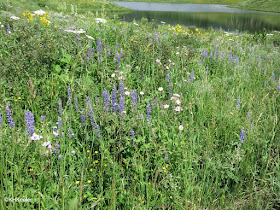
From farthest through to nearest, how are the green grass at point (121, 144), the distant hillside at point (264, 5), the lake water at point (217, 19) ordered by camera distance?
the distant hillside at point (264, 5) < the lake water at point (217, 19) < the green grass at point (121, 144)

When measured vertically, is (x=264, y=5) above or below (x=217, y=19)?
above

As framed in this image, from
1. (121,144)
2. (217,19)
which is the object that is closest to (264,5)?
(217,19)

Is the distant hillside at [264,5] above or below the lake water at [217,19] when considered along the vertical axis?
above

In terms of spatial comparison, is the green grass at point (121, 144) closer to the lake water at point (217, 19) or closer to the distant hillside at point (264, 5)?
the lake water at point (217, 19)

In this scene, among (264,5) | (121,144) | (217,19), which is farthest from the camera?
(264,5)

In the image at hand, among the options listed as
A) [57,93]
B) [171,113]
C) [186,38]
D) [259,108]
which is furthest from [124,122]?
[186,38]

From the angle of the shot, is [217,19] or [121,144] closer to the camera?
[121,144]

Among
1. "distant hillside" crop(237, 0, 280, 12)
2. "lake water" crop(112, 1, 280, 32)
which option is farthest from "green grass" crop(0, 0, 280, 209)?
"distant hillside" crop(237, 0, 280, 12)

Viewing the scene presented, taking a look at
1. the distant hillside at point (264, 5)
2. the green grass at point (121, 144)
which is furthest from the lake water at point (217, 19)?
the distant hillside at point (264, 5)

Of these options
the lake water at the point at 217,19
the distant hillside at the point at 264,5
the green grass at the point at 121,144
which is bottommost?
the green grass at the point at 121,144

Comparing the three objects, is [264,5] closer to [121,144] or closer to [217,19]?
[217,19]

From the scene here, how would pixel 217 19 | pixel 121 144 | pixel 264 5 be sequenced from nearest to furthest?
pixel 121 144 → pixel 217 19 → pixel 264 5

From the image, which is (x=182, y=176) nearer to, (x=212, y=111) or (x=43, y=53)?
(x=212, y=111)

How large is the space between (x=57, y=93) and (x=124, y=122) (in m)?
1.22
